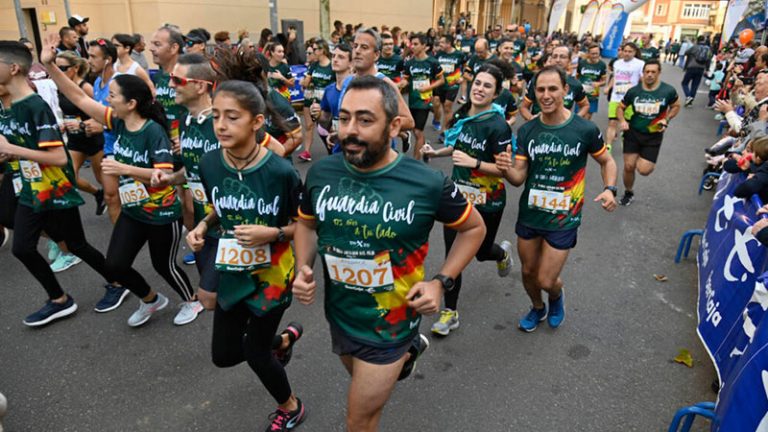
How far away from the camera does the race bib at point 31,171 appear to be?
3.75m

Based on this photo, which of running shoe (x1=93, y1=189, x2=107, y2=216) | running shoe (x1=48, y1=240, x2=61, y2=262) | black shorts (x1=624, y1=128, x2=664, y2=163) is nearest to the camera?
running shoe (x1=48, y1=240, x2=61, y2=262)

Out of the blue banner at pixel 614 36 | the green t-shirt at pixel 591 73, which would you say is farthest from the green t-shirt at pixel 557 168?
the blue banner at pixel 614 36

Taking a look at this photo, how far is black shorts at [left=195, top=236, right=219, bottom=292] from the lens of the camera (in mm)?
2941

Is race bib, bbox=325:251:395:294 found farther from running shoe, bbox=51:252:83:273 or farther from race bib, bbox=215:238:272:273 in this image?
running shoe, bbox=51:252:83:273

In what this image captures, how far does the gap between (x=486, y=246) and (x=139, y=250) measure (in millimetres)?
2688

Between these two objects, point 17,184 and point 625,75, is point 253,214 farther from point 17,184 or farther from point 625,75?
point 625,75

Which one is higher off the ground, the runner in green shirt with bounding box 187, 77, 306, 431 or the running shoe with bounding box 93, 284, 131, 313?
the runner in green shirt with bounding box 187, 77, 306, 431

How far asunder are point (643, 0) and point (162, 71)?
72.6 feet

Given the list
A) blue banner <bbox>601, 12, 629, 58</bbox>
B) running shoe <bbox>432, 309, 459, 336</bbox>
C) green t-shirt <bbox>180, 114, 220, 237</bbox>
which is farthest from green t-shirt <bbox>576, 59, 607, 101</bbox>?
blue banner <bbox>601, 12, 629, 58</bbox>

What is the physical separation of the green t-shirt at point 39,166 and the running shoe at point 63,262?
1.34 metres

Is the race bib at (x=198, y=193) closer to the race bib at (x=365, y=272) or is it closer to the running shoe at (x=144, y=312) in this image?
the running shoe at (x=144, y=312)

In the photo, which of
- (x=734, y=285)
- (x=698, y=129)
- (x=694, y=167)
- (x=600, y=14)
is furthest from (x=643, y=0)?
(x=734, y=285)

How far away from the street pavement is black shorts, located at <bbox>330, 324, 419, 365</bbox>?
37.3 inches

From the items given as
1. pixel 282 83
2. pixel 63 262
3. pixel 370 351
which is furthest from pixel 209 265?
pixel 282 83
